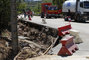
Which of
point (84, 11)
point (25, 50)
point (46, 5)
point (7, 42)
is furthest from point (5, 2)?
point (46, 5)

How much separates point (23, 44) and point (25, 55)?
9.36ft

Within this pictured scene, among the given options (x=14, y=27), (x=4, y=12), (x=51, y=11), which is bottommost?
(x=51, y=11)

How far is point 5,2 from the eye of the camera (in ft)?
50.9

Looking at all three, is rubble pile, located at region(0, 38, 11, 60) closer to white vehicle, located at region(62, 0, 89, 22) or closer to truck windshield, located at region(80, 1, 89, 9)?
white vehicle, located at region(62, 0, 89, 22)

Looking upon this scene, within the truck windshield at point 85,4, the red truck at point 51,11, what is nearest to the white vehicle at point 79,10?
the truck windshield at point 85,4

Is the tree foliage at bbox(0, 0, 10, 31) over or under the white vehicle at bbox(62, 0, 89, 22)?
over

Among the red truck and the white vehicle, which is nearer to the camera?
the white vehicle

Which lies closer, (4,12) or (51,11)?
(4,12)

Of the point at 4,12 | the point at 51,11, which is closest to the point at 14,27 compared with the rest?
the point at 4,12

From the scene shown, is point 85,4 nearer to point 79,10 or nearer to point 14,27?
point 79,10

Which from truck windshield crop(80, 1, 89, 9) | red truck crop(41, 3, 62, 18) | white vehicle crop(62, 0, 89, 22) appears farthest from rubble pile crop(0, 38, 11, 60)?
red truck crop(41, 3, 62, 18)

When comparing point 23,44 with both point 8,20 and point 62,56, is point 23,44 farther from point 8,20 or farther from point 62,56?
point 62,56

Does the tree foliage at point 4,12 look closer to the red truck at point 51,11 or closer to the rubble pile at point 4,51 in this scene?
the rubble pile at point 4,51

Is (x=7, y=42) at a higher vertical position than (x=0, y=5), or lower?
lower
